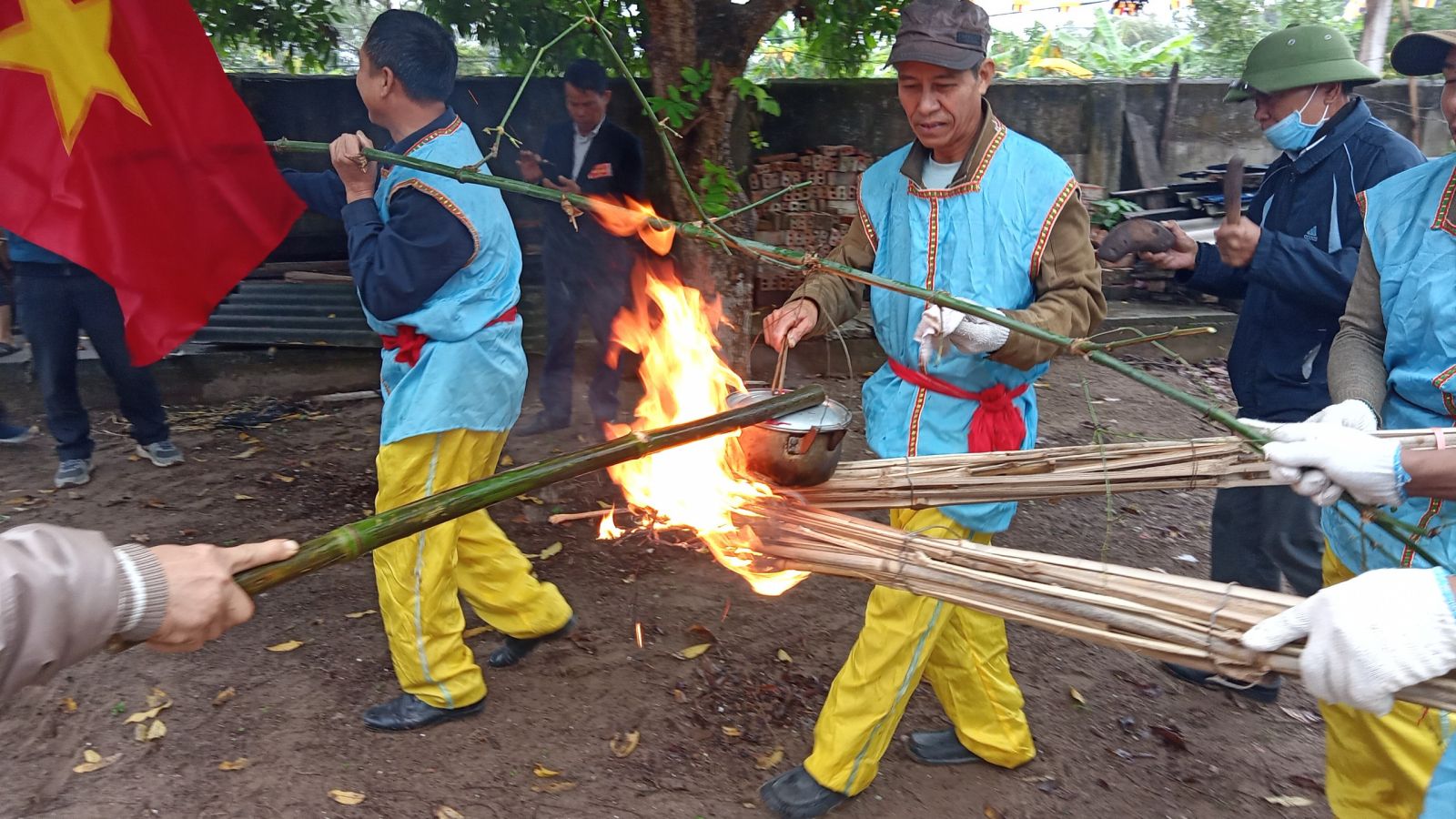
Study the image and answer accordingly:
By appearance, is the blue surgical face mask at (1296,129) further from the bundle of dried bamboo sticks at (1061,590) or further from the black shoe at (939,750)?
the black shoe at (939,750)

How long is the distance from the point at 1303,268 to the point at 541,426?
4681mm

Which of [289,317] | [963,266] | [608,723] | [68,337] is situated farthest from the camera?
[289,317]

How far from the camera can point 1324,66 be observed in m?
3.81

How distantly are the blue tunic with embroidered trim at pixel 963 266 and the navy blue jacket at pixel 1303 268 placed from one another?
38.7 inches

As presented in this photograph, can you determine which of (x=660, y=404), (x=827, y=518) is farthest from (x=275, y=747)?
(x=827, y=518)

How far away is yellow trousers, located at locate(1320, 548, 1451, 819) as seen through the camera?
2.50 m

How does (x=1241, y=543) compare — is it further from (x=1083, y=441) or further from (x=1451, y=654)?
(x=1083, y=441)

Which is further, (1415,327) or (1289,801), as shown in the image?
A: (1289,801)

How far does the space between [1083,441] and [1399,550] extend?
436cm

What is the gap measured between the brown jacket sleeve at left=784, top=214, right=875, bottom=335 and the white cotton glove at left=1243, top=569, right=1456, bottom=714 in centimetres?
174

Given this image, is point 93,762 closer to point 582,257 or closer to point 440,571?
point 440,571

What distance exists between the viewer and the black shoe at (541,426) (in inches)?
268

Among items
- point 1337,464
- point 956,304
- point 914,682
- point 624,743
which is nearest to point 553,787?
point 624,743

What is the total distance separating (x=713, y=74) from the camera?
5.21 meters
